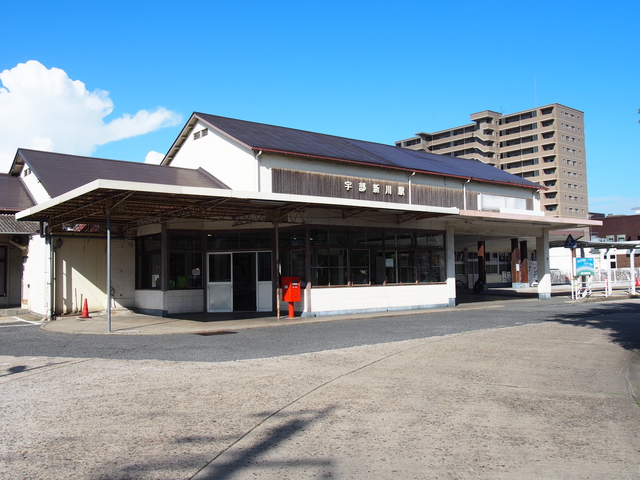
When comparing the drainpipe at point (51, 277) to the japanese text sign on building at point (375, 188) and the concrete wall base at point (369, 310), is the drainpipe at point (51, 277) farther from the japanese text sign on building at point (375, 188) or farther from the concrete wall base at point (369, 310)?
the japanese text sign on building at point (375, 188)

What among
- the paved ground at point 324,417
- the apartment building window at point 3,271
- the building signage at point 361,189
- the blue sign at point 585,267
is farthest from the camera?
the blue sign at point 585,267

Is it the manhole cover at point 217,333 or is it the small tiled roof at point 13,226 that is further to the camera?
the small tiled roof at point 13,226

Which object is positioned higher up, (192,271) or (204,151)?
(204,151)

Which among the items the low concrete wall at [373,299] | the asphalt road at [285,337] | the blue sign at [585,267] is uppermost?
the blue sign at [585,267]

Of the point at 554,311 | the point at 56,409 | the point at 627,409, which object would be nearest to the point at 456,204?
the point at 554,311

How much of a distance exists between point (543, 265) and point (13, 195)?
2223cm

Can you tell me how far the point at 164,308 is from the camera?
17469 millimetres

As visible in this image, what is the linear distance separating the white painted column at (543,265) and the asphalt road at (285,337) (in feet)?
23.0

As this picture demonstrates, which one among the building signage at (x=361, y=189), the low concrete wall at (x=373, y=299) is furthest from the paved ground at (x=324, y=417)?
the building signage at (x=361, y=189)

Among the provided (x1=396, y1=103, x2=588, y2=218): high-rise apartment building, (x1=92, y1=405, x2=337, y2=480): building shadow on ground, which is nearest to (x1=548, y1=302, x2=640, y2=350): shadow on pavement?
(x1=92, y1=405, x2=337, y2=480): building shadow on ground

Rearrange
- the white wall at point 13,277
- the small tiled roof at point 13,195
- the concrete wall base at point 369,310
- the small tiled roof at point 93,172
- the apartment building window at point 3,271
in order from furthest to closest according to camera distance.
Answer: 1. the white wall at point 13,277
2. the apartment building window at point 3,271
3. the small tiled roof at point 13,195
4. the small tiled roof at point 93,172
5. the concrete wall base at point 369,310

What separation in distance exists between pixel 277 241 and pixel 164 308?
4194 millimetres

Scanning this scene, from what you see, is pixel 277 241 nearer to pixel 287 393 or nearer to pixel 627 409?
pixel 287 393

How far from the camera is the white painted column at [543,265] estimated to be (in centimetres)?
2527
